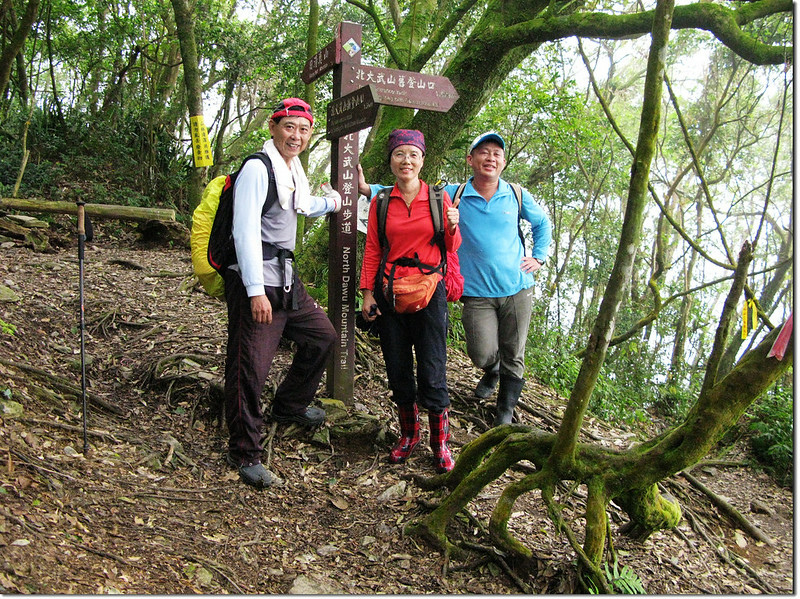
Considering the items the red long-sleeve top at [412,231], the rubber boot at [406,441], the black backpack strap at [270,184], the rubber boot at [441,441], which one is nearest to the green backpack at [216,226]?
the black backpack strap at [270,184]

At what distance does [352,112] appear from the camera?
4.34 m

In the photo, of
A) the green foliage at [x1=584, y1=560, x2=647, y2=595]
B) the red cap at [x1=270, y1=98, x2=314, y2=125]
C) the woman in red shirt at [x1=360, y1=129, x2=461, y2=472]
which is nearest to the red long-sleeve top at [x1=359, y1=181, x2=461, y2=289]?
the woman in red shirt at [x1=360, y1=129, x2=461, y2=472]

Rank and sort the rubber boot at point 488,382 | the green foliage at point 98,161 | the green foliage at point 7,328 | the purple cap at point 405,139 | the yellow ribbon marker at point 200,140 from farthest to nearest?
the green foliage at point 98,161 < the yellow ribbon marker at point 200,140 < the rubber boot at point 488,382 < the green foliage at point 7,328 < the purple cap at point 405,139

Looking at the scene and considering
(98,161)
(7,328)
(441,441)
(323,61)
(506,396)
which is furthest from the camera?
(98,161)

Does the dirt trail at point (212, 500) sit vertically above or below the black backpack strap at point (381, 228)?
below

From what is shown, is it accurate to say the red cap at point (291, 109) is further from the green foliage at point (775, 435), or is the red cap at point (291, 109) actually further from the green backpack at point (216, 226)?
the green foliage at point (775, 435)

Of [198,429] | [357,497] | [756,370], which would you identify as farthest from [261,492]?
[756,370]

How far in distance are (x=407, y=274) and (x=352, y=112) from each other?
4.05 feet

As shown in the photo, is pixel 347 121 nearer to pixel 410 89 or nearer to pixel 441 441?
pixel 410 89

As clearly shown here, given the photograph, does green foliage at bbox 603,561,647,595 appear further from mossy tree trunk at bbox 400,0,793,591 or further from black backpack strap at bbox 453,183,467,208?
black backpack strap at bbox 453,183,467,208

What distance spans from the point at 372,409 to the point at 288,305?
1541 millimetres

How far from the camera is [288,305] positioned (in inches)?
165

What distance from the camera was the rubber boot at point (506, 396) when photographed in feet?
16.4

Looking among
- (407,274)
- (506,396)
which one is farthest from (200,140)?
(506,396)
